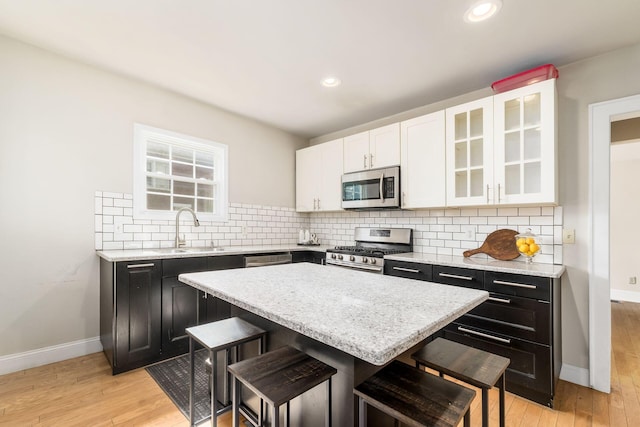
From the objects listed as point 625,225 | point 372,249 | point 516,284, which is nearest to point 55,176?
point 372,249

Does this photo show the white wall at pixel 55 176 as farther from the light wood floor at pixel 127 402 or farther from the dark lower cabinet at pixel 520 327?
the dark lower cabinet at pixel 520 327

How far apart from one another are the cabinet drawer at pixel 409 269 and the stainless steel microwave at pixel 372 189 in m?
0.66

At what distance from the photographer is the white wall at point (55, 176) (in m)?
2.23

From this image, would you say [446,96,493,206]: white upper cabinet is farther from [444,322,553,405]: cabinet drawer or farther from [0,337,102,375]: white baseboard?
[0,337,102,375]: white baseboard

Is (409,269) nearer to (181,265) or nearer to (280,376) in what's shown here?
(280,376)

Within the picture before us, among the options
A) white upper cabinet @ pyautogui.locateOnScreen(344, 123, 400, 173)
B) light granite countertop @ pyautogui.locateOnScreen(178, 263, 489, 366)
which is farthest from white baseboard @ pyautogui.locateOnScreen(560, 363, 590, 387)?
white upper cabinet @ pyautogui.locateOnScreen(344, 123, 400, 173)

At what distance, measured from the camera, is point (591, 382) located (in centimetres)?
217

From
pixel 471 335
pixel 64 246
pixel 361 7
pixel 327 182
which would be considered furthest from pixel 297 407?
pixel 327 182

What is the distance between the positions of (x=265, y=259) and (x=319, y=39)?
2106mm

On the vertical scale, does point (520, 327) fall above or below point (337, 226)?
below

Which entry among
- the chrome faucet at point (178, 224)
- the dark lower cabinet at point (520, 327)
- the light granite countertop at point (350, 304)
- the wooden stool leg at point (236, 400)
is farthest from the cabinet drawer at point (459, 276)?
the chrome faucet at point (178, 224)

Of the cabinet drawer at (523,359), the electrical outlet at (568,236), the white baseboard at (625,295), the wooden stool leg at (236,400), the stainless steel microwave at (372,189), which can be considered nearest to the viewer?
the wooden stool leg at (236,400)

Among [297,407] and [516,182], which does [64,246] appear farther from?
[516,182]

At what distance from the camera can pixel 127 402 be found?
1908mm
